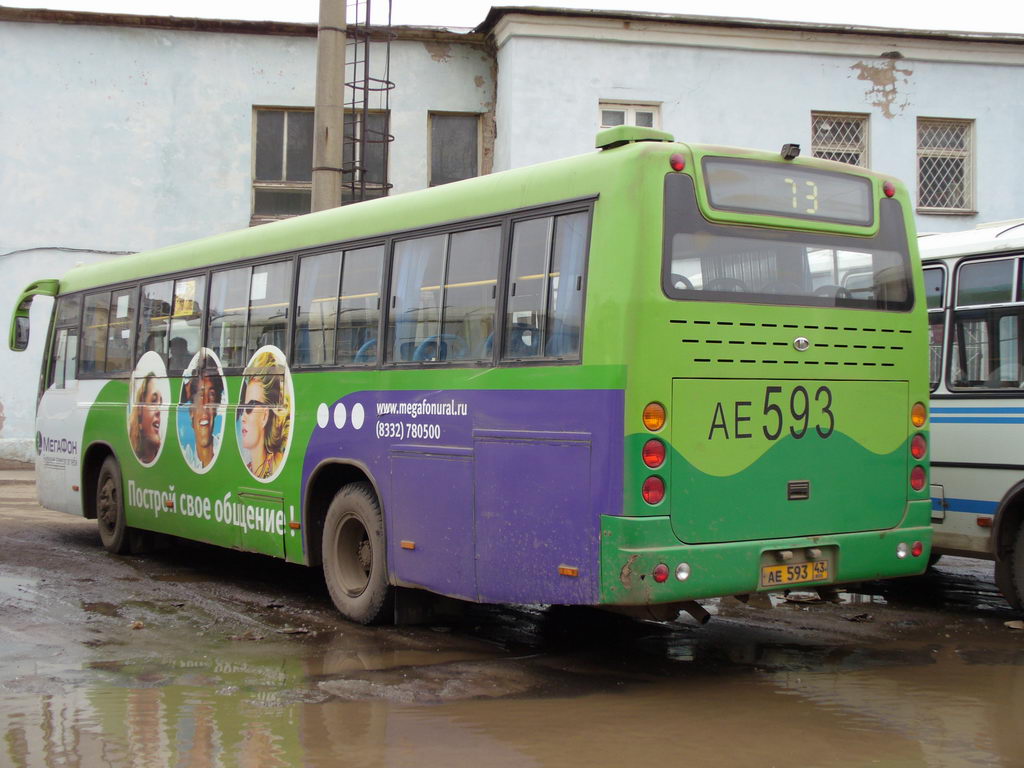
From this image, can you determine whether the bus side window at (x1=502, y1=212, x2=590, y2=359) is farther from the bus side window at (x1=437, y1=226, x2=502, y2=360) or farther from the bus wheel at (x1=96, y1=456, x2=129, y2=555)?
the bus wheel at (x1=96, y1=456, x2=129, y2=555)

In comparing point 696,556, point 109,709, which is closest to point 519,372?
point 696,556

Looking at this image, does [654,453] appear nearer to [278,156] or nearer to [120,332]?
[120,332]

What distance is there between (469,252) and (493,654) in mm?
2571

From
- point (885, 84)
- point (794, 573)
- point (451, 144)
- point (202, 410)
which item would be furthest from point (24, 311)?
point (885, 84)

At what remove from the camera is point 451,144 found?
2223 cm

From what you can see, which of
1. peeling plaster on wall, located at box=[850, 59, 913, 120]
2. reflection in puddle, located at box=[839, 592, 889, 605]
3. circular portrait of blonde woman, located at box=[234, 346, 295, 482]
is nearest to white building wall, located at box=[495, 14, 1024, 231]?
peeling plaster on wall, located at box=[850, 59, 913, 120]

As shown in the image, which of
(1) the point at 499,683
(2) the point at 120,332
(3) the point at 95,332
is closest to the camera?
→ (1) the point at 499,683

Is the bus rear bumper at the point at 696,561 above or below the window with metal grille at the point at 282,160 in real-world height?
below

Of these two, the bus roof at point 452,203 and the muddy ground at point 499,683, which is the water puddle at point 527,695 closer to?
the muddy ground at point 499,683

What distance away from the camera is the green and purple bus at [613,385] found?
21.6 ft

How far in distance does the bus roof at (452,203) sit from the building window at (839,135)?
13.7m

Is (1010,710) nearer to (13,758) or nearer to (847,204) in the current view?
(847,204)

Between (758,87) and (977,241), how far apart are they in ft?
Answer: 42.2

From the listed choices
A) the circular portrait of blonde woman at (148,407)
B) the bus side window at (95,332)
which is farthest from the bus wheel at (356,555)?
the bus side window at (95,332)
